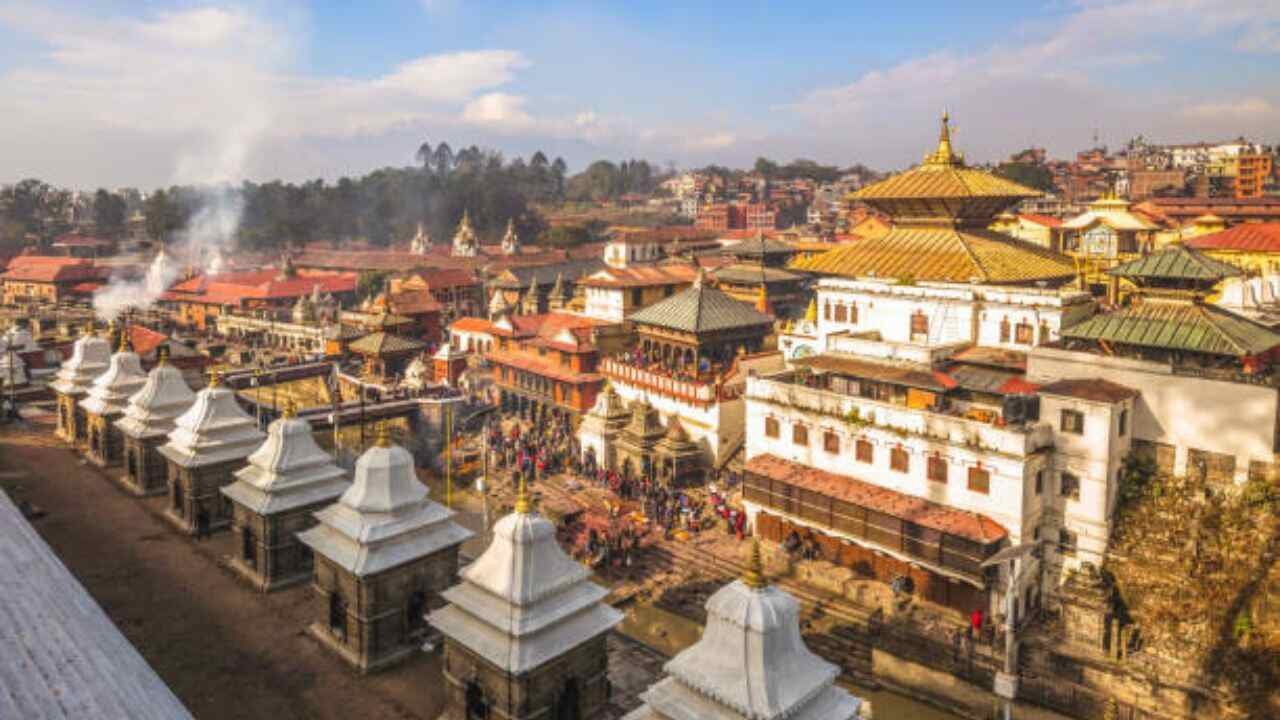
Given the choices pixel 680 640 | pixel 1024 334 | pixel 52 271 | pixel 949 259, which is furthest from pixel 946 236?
pixel 52 271

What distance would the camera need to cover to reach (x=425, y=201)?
14662 cm

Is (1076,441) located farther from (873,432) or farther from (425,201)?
(425,201)

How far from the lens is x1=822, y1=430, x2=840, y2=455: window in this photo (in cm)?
2779

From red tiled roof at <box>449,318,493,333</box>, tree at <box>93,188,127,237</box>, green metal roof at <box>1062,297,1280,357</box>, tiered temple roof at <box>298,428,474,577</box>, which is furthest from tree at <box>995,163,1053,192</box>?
tree at <box>93,188,127,237</box>

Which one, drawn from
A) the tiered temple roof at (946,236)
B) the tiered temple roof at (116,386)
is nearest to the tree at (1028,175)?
the tiered temple roof at (946,236)

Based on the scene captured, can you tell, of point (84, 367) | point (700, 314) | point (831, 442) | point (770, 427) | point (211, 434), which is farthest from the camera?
point (700, 314)

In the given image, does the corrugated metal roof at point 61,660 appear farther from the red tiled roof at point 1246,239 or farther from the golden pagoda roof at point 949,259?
the red tiled roof at point 1246,239

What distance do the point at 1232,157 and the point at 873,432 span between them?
10802cm

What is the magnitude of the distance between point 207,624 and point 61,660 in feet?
31.1

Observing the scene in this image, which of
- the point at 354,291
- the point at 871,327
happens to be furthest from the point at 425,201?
the point at 871,327

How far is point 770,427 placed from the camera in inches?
1166

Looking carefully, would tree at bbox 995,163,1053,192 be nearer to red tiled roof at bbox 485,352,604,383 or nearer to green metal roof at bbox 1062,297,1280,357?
red tiled roof at bbox 485,352,604,383

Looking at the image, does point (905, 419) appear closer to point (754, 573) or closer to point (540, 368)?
point (754, 573)

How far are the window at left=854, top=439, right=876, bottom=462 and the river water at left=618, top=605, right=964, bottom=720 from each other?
683 cm
